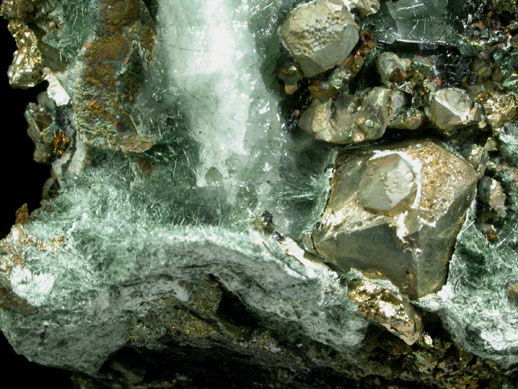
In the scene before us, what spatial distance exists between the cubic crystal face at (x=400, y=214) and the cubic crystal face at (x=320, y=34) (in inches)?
7.2

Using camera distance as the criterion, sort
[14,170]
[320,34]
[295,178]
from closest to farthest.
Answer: [320,34], [295,178], [14,170]

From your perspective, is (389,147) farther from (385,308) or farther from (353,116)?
(385,308)

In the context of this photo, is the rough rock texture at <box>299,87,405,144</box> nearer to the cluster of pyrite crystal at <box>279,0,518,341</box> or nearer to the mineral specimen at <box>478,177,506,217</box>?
the cluster of pyrite crystal at <box>279,0,518,341</box>

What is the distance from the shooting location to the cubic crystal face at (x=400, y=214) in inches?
36.8

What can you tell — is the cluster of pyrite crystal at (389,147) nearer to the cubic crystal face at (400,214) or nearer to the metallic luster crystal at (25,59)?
the cubic crystal face at (400,214)

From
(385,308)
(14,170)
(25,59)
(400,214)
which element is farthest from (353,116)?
(14,170)

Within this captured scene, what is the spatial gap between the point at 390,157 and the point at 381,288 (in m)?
0.23

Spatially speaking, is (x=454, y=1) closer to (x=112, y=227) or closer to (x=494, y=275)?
(x=494, y=275)

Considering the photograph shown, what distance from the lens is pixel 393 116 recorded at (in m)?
0.98

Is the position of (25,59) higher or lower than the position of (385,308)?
higher

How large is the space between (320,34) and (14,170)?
1023 mm

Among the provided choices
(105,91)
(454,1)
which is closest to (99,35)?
(105,91)

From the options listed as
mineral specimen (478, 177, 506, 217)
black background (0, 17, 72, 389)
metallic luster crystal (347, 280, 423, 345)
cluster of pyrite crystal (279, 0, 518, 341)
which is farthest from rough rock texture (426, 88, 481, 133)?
black background (0, 17, 72, 389)

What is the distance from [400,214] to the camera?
36.9 inches
